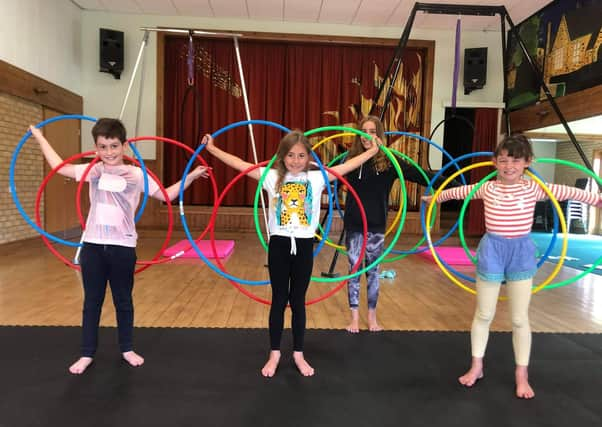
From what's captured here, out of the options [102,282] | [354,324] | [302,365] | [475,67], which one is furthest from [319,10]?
[302,365]

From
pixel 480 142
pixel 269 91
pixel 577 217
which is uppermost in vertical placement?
pixel 269 91

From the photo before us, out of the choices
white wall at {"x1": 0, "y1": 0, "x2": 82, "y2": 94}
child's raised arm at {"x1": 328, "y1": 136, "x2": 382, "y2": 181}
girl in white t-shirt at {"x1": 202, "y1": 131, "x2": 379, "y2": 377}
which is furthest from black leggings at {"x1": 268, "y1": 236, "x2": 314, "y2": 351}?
white wall at {"x1": 0, "y1": 0, "x2": 82, "y2": 94}

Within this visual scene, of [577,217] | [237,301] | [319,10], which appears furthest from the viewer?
[577,217]

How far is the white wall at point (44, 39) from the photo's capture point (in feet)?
19.5

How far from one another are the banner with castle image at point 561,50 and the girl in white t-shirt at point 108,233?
461cm

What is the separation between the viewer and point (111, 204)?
2.32 m

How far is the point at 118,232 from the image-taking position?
2.31 m

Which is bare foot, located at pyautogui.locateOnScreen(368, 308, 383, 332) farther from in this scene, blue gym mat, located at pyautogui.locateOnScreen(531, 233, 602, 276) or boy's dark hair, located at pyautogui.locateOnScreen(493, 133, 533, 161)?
blue gym mat, located at pyautogui.locateOnScreen(531, 233, 602, 276)

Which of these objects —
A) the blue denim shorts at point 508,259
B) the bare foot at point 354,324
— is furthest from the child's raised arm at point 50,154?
the blue denim shorts at point 508,259

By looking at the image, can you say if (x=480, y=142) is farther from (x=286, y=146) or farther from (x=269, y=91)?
(x=286, y=146)

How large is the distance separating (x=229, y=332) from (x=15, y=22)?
5727 mm

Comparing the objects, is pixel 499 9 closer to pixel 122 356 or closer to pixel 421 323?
pixel 421 323

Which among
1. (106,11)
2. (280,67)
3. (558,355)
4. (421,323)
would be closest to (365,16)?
(280,67)

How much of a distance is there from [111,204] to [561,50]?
6818mm
